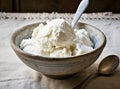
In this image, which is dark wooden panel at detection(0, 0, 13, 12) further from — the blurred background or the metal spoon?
the metal spoon

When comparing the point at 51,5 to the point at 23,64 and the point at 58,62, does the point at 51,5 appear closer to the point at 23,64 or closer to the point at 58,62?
the point at 23,64

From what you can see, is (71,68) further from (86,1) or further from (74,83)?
(86,1)

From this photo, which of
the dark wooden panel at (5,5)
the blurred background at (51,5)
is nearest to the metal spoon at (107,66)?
the blurred background at (51,5)

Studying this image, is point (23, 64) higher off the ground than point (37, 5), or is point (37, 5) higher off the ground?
point (37, 5)

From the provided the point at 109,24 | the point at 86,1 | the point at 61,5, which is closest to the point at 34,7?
the point at 61,5

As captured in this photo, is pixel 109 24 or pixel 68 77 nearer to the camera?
pixel 68 77

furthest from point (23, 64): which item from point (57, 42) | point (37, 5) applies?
point (37, 5)

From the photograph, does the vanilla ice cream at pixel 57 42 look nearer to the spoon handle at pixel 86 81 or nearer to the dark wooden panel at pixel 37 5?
the spoon handle at pixel 86 81

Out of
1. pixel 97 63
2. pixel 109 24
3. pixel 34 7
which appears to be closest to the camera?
pixel 97 63
